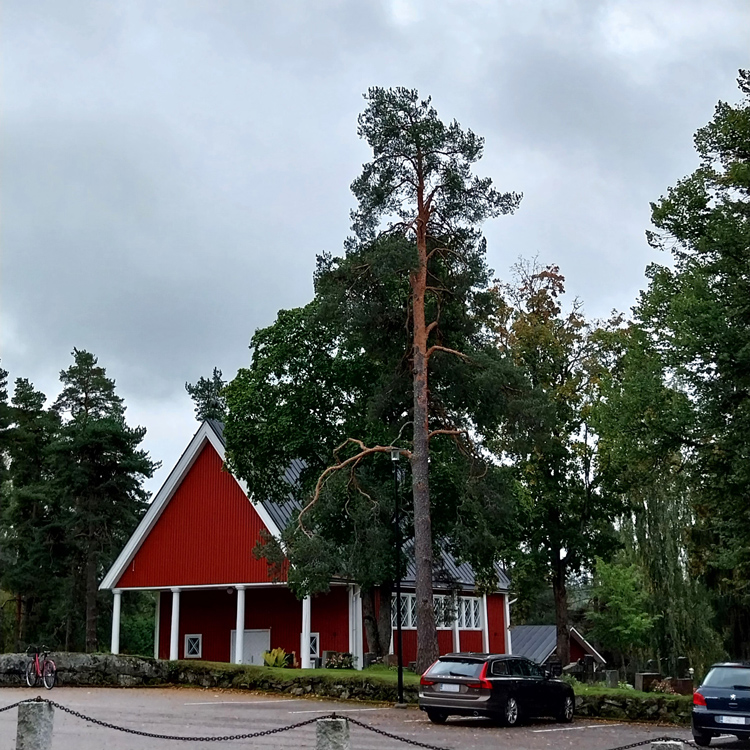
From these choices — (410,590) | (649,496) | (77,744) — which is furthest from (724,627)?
(77,744)

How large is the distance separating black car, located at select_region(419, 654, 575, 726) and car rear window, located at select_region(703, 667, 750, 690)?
12.6 ft

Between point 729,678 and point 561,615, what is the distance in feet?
78.6

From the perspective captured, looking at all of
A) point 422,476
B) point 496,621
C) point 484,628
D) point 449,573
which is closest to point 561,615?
point 484,628

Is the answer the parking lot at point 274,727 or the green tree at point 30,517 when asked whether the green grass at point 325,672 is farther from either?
the green tree at point 30,517

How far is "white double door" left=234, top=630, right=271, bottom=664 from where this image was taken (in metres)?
36.0

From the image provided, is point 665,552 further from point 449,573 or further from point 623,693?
point 623,693

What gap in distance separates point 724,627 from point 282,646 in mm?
21679

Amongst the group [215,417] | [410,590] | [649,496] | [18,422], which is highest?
[18,422]

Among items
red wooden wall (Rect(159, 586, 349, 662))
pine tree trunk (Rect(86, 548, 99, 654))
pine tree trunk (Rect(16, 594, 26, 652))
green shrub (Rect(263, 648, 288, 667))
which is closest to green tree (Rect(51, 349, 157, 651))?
pine tree trunk (Rect(86, 548, 99, 654))

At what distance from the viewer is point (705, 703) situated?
53.0 feet

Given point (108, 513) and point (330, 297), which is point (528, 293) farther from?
point (108, 513)

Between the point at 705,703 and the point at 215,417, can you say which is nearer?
the point at 705,703

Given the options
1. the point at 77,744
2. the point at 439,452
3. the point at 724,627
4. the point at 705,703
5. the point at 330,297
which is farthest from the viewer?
the point at 724,627

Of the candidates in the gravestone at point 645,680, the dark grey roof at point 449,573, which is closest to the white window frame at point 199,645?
the dark grey roof at point 449,573
